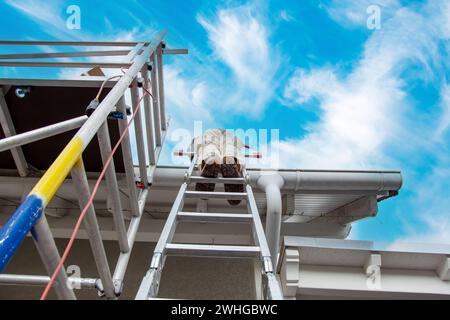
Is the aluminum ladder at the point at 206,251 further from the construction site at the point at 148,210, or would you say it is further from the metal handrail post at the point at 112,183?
the metal handrail post at the point at 112,183

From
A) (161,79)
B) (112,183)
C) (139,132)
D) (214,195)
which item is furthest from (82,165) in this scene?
(161,79)

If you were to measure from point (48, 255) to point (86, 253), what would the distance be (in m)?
4.31

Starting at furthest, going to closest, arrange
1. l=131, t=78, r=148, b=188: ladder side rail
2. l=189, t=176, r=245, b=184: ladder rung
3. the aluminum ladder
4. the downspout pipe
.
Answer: l=189, t=176, r=245, b=184: ladder rung → the downspout pipe → l=131, t=78, r=148, b=188: ladder side rail → the aluminum ladder

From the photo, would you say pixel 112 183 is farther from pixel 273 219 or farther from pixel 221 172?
pixel 273 219

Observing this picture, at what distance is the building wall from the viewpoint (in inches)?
183

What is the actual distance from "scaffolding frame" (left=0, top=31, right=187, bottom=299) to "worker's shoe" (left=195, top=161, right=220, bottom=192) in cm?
56

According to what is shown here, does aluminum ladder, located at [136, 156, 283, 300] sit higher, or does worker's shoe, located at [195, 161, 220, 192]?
worker's shoe, located at [195, 161, 220, 192]

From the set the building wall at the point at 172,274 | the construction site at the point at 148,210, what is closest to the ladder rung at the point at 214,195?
the construction site at the point at 148,210

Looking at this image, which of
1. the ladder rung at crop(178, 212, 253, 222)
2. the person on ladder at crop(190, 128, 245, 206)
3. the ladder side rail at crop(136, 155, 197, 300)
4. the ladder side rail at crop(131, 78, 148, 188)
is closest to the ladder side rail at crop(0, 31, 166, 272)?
the ladder side rail at crop(136, 155, 197, 300)

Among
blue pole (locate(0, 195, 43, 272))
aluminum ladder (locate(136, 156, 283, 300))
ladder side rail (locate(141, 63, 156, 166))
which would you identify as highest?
ladder side rail (locate(141, 63, 156, 166))

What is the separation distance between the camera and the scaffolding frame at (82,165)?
1145 mm

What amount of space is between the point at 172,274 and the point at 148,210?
1117mm

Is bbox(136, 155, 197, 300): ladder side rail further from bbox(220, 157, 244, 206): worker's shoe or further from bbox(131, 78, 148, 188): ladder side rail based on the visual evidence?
bbox(220, 157, 244, 206): worker's shoe
